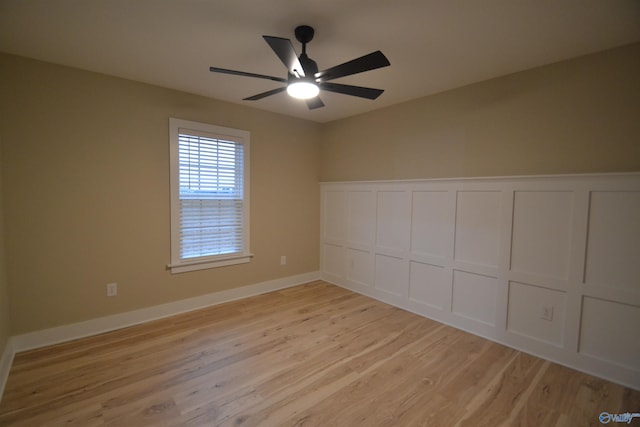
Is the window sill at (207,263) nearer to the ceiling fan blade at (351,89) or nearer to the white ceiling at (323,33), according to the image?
the white ceiling at (323,33)

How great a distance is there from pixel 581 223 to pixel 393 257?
74.3 inches

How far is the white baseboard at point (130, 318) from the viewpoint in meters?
2.60

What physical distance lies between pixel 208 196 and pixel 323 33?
2.30 m

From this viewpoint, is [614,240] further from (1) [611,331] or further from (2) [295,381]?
(2) [295,381]

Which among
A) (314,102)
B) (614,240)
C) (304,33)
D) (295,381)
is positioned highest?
(304,33)

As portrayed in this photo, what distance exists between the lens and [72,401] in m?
1.96

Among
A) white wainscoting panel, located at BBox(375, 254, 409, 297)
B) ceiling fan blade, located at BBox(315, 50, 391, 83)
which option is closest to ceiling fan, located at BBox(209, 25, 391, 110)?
ceiling fan blade, located at BBox(315, 50, 391, 83)

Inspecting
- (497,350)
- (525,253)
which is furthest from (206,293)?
(525,253)

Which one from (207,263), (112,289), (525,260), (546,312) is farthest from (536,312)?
(112,289)

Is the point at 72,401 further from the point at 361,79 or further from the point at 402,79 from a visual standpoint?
the point at 402,79

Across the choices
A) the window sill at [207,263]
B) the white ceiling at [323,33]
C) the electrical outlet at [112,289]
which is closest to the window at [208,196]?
the window sill at [207,263]

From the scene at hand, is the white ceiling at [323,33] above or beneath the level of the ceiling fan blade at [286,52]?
above

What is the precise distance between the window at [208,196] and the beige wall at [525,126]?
1849 millimetres

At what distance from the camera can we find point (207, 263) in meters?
3.57
